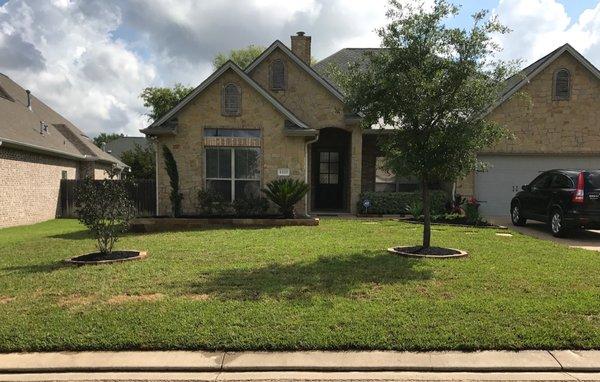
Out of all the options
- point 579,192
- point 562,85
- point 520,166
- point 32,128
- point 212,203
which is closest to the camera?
point 579,192

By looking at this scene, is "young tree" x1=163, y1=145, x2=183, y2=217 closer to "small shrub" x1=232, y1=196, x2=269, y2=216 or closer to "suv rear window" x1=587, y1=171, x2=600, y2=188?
"small shrub" x1=232, y1=196, x2=269, y2=216

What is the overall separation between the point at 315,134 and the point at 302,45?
7381 mm

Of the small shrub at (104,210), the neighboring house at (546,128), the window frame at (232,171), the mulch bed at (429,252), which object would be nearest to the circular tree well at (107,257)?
the small shrub at (104,210)

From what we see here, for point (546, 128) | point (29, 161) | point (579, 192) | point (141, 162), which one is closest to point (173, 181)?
point (29, 161)

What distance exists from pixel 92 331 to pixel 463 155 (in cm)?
667

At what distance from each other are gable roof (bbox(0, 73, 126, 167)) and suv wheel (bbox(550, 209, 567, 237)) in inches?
672

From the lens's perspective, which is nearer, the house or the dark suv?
the dark suv

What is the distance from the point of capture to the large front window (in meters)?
15.5

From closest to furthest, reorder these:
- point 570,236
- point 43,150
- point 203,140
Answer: point 570,236
point 203,140
point 43,150

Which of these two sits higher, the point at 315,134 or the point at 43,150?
the point at 315,134

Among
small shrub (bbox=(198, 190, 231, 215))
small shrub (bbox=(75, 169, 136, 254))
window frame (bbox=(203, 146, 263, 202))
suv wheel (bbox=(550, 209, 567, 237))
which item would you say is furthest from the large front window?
suv wheel (bbox=(550, 209, 567, 237))

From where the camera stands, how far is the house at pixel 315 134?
1522 cm

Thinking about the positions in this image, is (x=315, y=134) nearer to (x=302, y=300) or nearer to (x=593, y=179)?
(x=593, y=179)

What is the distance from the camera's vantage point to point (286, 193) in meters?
14.3
